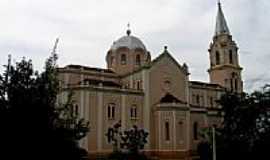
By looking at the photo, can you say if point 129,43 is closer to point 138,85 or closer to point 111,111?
point 138,85

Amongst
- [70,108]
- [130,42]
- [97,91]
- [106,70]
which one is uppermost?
[130,42]

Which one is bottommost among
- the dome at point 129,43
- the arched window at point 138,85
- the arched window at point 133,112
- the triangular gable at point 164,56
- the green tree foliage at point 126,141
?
the green tree foliage at point 126,141

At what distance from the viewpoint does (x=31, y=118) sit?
11445mm

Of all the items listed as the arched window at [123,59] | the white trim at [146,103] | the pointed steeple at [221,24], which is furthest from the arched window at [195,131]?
the pointed steeple at [221,24]

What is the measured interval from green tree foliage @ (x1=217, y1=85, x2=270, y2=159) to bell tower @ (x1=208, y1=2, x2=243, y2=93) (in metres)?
23.9

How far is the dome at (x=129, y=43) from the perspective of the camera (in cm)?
6744

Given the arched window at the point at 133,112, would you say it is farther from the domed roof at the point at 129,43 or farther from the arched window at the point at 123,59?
the domed roof at the point at 129,43

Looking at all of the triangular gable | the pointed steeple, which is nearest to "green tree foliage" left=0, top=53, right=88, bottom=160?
the triangular gable

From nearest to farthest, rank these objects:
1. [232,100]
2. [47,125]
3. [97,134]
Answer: [47,125] < [232,100] < [97,134]

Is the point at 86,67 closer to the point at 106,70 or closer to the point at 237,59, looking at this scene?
the point at 106,70

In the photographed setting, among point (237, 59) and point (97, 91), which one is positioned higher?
point (237, 59)

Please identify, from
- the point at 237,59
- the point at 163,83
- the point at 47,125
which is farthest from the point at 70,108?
the point at 237,59

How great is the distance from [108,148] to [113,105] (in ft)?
19.9

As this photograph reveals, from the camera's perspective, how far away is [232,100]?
162 feet
